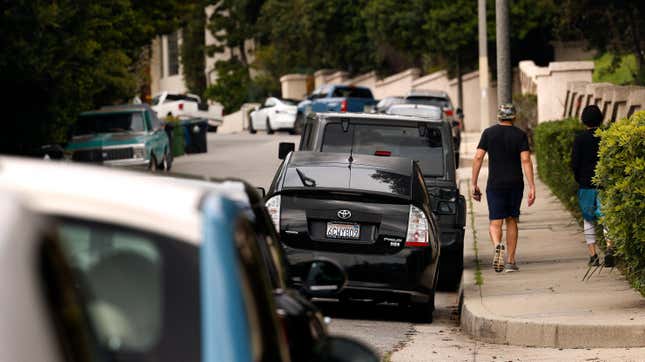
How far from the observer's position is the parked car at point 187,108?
55.5 meters

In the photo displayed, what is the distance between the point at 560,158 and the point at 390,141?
630 centimetres

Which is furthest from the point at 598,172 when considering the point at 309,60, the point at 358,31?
the point at 309,60

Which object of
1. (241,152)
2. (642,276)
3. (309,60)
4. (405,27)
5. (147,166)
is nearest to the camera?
(642,276)

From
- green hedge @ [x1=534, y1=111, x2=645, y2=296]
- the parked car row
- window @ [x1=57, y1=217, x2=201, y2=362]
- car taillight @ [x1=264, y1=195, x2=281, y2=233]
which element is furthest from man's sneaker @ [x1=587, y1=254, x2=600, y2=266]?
window @ [x1=57, y1=217, x2=201, y2=362]

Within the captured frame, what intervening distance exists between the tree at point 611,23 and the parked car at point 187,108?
2183cm

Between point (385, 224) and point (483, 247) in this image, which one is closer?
point (385, 224)

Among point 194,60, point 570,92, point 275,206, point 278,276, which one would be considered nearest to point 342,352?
point 278,276

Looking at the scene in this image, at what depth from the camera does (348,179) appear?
12516mm

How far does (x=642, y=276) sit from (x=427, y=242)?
6.08 feet

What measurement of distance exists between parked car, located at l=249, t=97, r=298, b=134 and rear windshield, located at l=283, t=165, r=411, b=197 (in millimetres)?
38894

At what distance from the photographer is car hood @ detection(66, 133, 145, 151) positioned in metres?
28.9

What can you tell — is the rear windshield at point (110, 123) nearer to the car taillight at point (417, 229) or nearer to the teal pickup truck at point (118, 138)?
the teal pickup truck at point (118, 138)

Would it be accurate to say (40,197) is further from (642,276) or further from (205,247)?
(642,276)

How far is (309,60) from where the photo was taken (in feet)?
239
